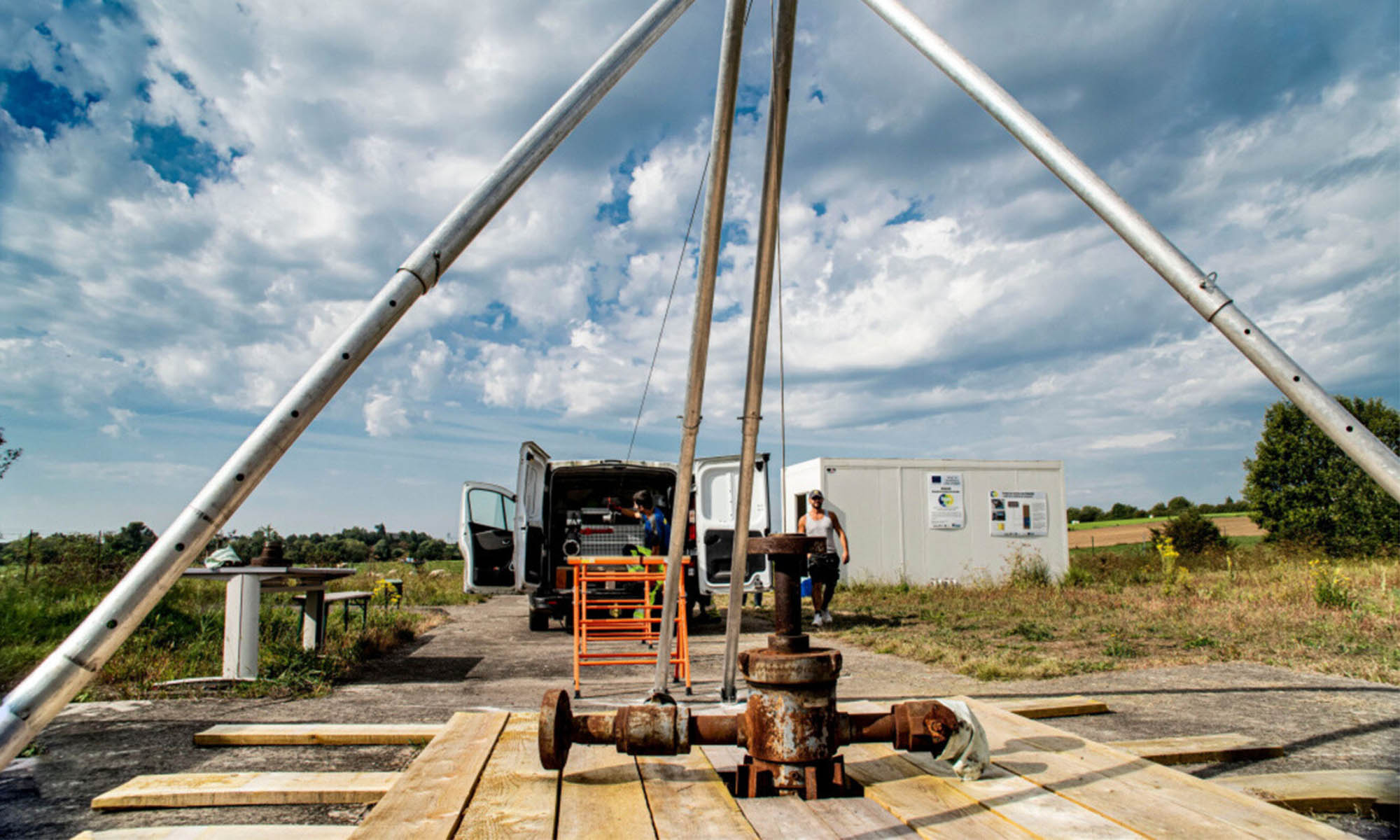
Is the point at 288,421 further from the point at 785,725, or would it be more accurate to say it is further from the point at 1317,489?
the point at 1317,489

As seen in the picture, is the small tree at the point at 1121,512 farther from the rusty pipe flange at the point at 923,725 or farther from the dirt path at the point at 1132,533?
the rusty pipe flange at the point at 923,725

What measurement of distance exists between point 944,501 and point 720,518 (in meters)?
8.97

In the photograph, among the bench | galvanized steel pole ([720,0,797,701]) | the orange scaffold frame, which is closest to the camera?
galvanized steel pole ([720,0,797,701])

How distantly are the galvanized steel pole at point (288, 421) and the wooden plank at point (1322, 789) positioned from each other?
311 cm

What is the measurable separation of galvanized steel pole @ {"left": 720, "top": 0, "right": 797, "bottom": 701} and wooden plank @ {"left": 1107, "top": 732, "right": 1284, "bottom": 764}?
1.70 meters

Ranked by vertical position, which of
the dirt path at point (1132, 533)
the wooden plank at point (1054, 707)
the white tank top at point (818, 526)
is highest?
the white tank top at point (818, 526)

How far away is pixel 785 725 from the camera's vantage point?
7.27ft

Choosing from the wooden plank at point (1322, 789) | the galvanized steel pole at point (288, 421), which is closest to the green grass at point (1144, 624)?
the wooden plank at point (1322, 789)

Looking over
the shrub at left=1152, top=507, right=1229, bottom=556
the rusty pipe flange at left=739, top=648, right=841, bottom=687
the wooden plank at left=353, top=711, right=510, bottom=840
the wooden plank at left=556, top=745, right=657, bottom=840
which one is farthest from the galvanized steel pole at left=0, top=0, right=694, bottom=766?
the shrub at left=1152, top=507, right=1229, bottom=556

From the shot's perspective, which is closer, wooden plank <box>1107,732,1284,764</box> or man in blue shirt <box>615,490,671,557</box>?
wooden plank <box>1107,732,1284,764</box>

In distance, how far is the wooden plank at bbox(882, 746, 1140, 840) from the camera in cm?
195

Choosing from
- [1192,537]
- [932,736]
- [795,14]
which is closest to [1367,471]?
[932,736]

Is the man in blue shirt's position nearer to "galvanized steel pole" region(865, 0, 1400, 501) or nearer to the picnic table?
the picnic table

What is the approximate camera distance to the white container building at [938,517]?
17.0 metres
